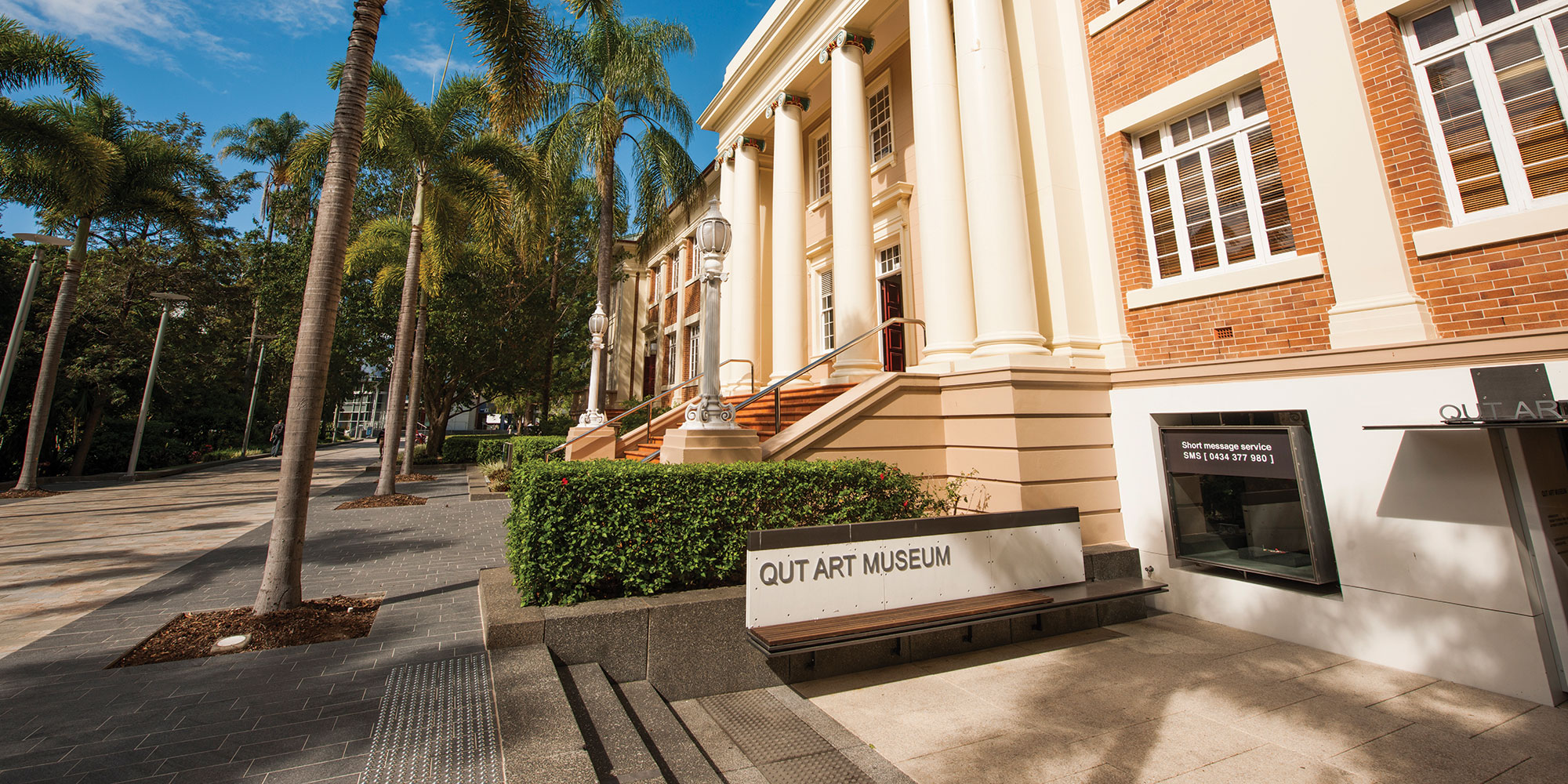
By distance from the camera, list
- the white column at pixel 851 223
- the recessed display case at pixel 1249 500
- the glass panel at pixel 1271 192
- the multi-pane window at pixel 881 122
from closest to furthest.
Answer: the recessed display case at pixel 1249 500 < the glass panel at pixel 1271 192 < the white column at pixel 851 223 < the multi-pane window at pixel 881 122

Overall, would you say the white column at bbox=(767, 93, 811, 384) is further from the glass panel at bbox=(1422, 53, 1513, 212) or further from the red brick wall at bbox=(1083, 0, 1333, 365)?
the glass panel at bbox=(1422, 53, 1513, 212)

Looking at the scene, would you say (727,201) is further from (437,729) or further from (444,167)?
(437,729)

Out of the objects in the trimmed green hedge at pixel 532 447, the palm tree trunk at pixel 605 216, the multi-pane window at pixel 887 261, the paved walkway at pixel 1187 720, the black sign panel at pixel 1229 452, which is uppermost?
the palm tree trunk at pixel 605 216

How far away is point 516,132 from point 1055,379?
852 centimetres

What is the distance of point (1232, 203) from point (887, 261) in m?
6.58

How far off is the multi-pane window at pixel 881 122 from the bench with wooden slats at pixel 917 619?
9.86m

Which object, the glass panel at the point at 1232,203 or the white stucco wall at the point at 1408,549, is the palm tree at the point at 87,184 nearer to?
the glass panel at the point at 1232,203

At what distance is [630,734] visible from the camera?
3193mm

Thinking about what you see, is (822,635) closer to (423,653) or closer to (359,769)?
(359,769)

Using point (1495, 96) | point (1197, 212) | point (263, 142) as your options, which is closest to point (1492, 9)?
point (1495, 96)

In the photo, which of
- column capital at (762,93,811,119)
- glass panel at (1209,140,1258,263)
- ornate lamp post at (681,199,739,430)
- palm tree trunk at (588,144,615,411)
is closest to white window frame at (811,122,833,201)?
column capital at (762,93,811,119)

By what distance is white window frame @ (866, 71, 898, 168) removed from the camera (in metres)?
12.3

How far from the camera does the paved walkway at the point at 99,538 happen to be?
5508mm

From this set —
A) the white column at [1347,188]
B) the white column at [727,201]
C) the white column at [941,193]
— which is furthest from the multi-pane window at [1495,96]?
the white column at [727,201]
